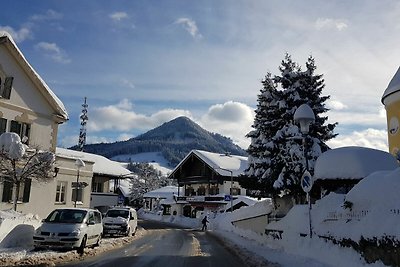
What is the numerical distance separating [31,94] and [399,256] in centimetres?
2469

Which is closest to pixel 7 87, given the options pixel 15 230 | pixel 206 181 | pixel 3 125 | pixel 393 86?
pixel 3 125

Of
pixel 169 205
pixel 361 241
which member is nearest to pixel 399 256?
pixel 361 241

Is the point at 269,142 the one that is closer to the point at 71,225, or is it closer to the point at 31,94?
the point at 71,225

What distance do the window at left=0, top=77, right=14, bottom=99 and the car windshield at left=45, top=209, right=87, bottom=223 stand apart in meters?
11.8

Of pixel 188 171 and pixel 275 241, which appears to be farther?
pixel 188 171

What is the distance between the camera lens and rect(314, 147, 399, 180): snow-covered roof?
17.9m

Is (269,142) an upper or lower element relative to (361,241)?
upper

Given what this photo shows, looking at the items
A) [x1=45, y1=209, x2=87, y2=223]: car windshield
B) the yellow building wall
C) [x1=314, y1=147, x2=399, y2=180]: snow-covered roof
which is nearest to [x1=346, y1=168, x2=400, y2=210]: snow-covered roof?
[x1=314, y1=147, x2=399, y2=180]: snow-covered roof

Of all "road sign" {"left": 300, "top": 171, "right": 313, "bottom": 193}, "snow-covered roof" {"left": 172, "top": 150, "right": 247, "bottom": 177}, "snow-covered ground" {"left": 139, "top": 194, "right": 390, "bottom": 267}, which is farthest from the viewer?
"snow-covered roof" {"left": 172, "top": 150, "right": 247, "bottom": 177}

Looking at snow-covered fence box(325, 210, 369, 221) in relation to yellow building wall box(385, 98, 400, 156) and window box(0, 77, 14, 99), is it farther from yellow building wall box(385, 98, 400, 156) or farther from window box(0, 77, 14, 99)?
window box(0, 77, 14, 99)

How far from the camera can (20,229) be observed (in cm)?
1698

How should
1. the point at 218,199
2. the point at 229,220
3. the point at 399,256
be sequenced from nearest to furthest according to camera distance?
the point at 399,256 → the point at 229,220 → the point at 218,199

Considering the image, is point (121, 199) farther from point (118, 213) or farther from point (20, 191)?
point (20, 191)

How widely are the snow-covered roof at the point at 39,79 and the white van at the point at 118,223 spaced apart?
7.65 m
